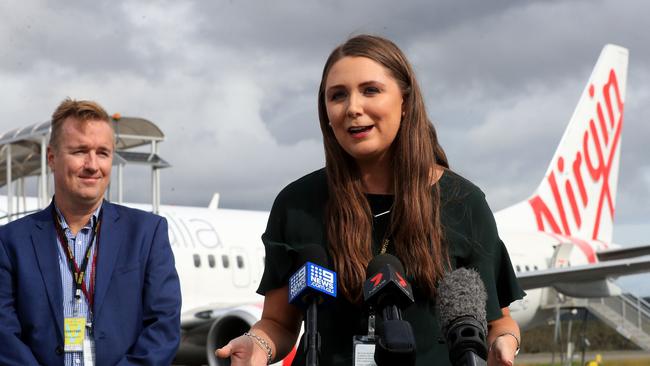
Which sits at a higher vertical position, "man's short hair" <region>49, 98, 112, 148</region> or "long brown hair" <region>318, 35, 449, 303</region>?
"man's short hair" <region>49, 98, 112, 148</region>

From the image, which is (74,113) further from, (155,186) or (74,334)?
(155,186)

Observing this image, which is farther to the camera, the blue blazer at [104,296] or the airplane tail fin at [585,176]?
the airplane tail fin at [585,176]

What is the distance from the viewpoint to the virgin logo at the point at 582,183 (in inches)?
635

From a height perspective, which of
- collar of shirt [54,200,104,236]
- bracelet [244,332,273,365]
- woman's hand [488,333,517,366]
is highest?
A: collar of shirt [54,200,104,236]

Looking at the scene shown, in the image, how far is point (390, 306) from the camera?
1688 mm

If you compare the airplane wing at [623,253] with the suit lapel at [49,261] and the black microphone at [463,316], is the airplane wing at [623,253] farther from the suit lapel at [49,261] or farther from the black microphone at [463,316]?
the black microphone at [463,316]

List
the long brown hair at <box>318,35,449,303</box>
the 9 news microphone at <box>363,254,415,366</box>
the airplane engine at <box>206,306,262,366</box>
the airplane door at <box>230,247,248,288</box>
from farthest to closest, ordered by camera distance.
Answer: the airplane door at <box>230,247,248,288</box>
the airplane engine at <box>206,306,262,366</box>
the long brown hair at <box>318,35,449,303</box>
the 9 news microphone at <box>363,254,415,366</box>

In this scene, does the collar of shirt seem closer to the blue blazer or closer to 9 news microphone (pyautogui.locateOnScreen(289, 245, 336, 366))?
the blue blazer

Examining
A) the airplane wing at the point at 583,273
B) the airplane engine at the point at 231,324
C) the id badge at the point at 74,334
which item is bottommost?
the id badge at the point at 74,334

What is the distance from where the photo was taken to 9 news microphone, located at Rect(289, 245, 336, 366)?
1728 mm

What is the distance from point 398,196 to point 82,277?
3.91 ft

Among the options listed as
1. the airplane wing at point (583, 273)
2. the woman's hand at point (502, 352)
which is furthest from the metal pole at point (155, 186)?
the woman's hand at point (502, 352)

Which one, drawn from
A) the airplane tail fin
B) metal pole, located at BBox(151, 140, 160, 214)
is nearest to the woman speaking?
metal pole, located at BBox(151, 140, 160, 214)

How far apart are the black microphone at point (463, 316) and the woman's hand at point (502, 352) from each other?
137 millimetres
